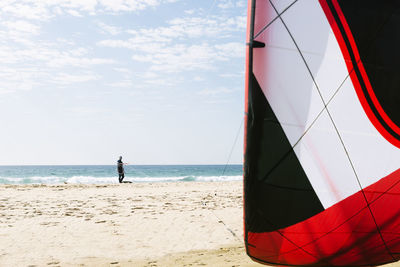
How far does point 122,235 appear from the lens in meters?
6.83

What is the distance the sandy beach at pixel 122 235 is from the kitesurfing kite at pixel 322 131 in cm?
210

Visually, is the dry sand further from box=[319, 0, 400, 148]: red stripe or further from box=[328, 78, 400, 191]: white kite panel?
box=[319, 0, 400, 148]: red stripe

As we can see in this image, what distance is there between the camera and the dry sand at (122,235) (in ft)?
17.6

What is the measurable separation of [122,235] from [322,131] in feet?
16.6

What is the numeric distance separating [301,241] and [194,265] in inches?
94.5

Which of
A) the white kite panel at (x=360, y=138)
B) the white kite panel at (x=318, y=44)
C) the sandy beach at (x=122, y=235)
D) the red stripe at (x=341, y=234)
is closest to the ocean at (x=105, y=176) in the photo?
the sandy beach at (x=122, y=235)

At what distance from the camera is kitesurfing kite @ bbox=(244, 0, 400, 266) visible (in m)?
2.82

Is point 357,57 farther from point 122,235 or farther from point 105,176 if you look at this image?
point 105,176

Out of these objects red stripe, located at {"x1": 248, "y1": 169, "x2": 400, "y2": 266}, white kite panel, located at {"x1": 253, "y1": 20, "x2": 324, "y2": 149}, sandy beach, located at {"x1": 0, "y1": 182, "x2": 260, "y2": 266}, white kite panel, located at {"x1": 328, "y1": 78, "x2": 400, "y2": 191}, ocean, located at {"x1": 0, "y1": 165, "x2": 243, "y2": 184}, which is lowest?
ocean, located at {"x1": 0, "y1": 165, "x2": 243, "y2": 184}

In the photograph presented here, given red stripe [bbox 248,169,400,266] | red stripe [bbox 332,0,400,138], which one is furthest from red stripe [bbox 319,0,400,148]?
red stripe [bbox 248,169,400,266]

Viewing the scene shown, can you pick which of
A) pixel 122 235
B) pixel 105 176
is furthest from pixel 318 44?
pixel 105 176

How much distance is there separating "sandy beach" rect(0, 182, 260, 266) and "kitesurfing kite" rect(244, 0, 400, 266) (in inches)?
82.6

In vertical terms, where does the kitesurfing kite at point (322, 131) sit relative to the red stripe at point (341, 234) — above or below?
above

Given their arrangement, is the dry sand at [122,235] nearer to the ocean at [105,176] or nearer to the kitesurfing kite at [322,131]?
the kitesurfing kite at [322,131]
